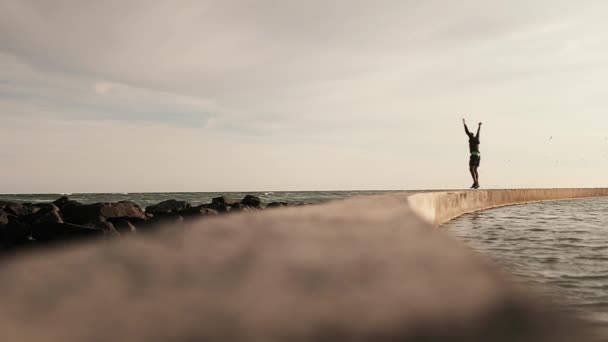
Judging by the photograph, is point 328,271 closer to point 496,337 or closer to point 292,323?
point 292,323

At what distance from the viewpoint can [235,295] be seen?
4.09 feet

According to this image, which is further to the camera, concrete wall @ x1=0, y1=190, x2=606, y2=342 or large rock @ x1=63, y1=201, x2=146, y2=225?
large rock @ x1=63, y1=201, x2=146, y2=225

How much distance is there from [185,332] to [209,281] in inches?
13.9

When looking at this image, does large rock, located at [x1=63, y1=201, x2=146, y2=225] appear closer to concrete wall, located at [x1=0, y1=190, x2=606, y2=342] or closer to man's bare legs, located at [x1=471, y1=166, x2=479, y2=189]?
concrete wall, located at [x1=0, y1=190, x2=606, y2=342]

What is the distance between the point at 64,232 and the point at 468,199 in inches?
438

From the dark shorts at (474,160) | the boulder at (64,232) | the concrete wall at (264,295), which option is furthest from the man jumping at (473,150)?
the concrete wall at (264,295)

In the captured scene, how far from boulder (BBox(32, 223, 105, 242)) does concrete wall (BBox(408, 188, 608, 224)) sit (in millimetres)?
2985

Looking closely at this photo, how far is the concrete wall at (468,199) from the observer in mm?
7534

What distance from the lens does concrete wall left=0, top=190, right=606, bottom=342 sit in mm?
1050

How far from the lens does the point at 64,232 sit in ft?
15.3

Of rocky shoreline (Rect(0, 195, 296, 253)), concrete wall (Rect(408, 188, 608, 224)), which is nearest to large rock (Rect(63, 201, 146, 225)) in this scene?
rocky shoreline (Rect(0, 195, 296, 253))

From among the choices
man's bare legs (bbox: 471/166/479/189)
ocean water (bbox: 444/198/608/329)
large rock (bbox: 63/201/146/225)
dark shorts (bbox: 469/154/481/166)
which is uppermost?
dark shorts (bbox: 469/154/481/166)

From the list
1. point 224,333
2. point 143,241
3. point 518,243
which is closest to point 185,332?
point 224,333

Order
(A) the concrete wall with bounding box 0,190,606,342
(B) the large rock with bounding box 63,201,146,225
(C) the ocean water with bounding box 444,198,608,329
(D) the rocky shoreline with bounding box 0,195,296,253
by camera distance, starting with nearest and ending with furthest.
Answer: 1. (A) the concrete wall with bounding box 0,190,606,342
2. (C) the ocean water with bounding box 444,198,608,329
3. (D) the rocky shoreline with bounding box 0,195,296,253
4. (B) the large rock with bounding box 63,201,146,225
